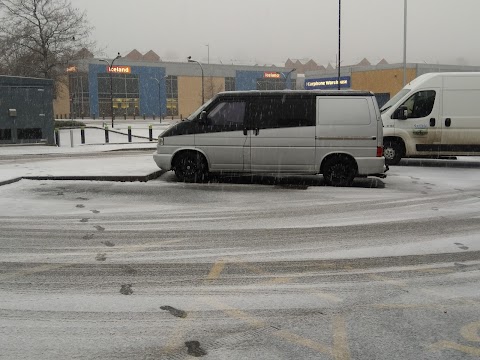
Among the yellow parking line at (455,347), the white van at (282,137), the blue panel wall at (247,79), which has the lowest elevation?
the yellow parking line at (455,347)

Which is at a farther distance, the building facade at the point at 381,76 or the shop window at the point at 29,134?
the building facade at the point at 381,76

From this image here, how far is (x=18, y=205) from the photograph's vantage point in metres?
8.22

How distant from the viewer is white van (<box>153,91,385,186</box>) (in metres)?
10.2

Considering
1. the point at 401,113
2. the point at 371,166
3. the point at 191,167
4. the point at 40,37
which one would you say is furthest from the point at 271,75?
the point at 371,166

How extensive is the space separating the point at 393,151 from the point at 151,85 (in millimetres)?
Result: 74465

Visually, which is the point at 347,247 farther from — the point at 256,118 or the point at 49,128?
the point at 49,128

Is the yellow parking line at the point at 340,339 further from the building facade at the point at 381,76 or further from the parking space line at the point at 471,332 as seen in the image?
the building facade at the point at 381,76

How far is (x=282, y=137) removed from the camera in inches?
408

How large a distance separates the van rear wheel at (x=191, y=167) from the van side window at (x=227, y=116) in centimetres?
79

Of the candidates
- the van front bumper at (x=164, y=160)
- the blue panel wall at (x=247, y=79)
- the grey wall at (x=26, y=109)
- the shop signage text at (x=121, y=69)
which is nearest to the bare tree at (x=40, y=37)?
the grey wall at (x=26, y=109)

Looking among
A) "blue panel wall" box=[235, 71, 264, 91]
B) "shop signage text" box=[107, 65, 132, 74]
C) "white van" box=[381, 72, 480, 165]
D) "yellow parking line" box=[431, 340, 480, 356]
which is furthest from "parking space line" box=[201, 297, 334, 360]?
"blue panel wall" box=[235, 71, 264, 91]

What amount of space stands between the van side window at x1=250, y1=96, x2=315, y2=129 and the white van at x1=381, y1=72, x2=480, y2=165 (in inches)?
186

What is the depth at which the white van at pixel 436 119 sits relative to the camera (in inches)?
546

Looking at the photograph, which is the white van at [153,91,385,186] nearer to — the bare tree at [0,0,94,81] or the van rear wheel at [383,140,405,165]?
the van rear wheel at [383,140,405,165]
